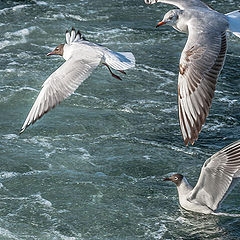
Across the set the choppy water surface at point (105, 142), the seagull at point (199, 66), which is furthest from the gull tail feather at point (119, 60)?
the choppy water surface at point (105, 142)

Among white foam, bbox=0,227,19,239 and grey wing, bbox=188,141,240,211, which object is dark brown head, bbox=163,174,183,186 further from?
white foam, bbox=0,227,19,239

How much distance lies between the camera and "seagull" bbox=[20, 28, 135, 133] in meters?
7.48

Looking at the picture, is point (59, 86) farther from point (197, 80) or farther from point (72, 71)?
point (197, 80)

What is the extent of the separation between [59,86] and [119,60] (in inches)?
30.4

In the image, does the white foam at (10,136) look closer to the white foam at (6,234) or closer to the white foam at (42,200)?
the white foam at (42,200)

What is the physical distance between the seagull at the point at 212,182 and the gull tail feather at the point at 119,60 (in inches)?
55.1

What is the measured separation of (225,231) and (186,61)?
2.35 meters

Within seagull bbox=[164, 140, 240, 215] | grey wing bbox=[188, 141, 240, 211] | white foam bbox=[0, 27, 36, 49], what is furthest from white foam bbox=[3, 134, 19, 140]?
white foam bbox=[0, 27, 36, 49]

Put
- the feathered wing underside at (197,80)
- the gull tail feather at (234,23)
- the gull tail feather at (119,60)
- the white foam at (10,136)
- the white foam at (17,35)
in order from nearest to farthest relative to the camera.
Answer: the feathered wing underside at (197,80)
the gull tail feather at (234,23)
the gull tail feather at (119,60)
the white foam at (10,136)
the white foam at (17,35)

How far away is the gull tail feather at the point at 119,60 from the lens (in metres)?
7.80

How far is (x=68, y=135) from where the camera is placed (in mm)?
9641

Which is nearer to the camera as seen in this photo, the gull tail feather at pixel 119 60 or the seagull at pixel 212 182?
the seagull at pixel 212 182

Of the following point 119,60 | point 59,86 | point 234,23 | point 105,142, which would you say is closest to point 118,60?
point 119,60

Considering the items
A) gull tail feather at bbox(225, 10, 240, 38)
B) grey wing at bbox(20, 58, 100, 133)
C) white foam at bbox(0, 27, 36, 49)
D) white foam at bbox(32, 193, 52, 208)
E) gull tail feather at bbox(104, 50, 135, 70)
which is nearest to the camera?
gull tail feather at bbox(225, 10, 240, 38)
